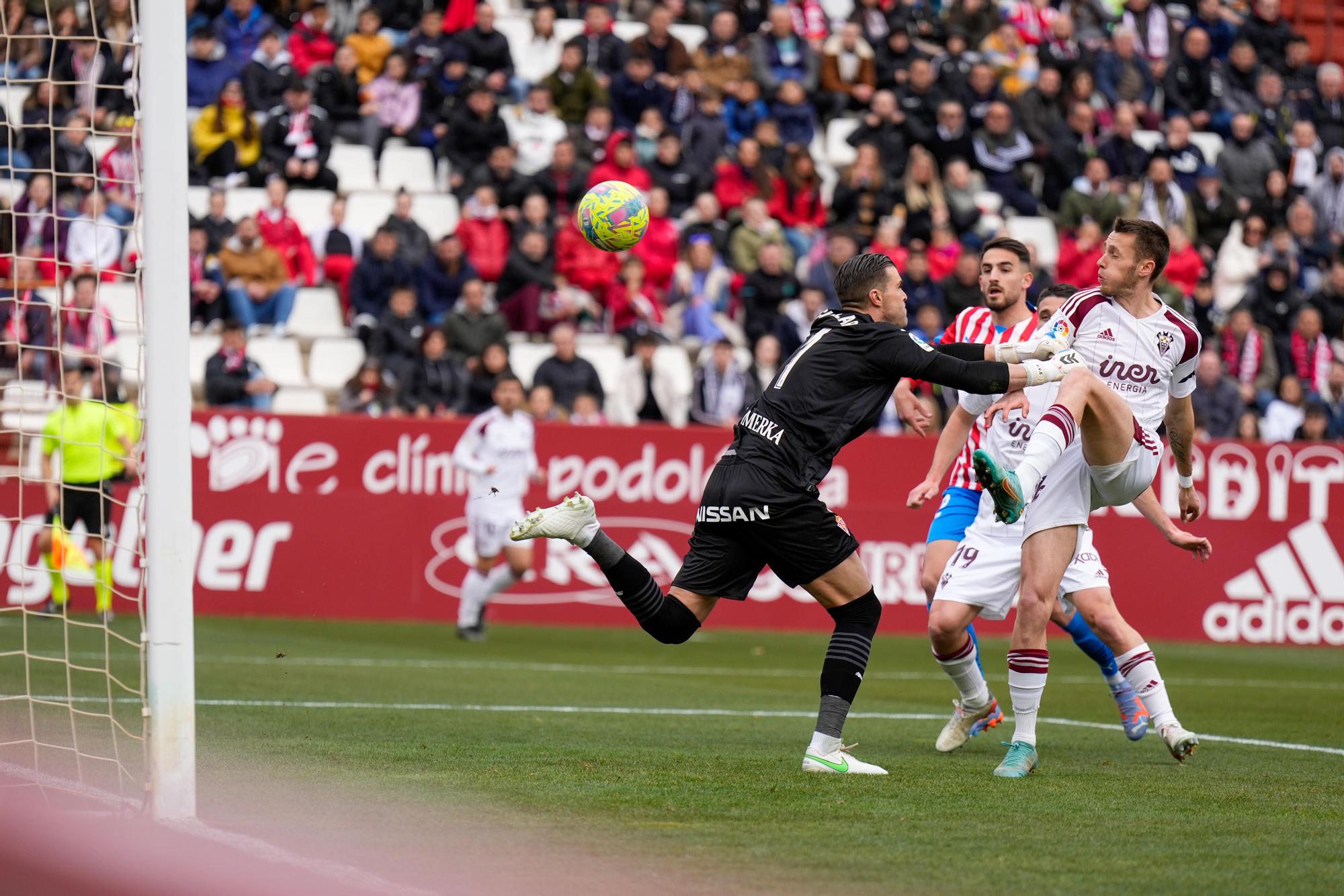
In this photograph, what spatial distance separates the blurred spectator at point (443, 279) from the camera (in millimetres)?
18969

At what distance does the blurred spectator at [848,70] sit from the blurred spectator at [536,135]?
3.99 m

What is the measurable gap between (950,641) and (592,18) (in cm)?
1495

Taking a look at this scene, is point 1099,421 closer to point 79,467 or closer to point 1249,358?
point 79,467

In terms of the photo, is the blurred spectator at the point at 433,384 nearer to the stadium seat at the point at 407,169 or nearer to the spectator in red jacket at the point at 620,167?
the spectator in red jacket at the point at 620,167

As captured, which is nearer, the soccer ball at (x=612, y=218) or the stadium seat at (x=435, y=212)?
the soccer ball at (x=612, y=218)

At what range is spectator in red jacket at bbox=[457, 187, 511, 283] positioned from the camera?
19422 mm

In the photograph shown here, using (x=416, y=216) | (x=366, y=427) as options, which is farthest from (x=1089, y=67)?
(x=366, y=427)

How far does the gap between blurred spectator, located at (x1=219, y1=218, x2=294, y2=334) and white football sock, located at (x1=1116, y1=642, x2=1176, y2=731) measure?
12668 mm

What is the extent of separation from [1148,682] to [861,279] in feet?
7.47

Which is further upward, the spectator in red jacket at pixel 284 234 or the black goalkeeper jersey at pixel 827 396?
the black goalkeeper jersey at pixel 827 396

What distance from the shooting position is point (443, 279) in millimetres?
19000

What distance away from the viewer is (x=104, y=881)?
362 centimetres

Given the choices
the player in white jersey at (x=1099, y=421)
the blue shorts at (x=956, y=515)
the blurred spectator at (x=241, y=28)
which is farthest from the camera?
the blurred spectator at (x=241, y=28)

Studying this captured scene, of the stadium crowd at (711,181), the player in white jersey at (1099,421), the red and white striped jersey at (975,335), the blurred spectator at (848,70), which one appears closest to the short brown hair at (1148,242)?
the player in white jersey at (1099,421)
